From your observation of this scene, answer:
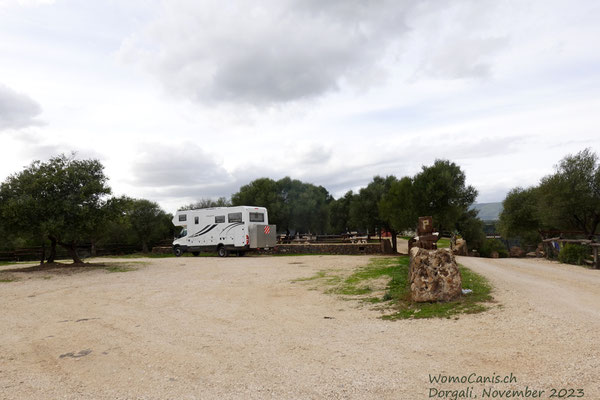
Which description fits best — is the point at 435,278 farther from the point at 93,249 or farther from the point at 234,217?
the point at 93,249

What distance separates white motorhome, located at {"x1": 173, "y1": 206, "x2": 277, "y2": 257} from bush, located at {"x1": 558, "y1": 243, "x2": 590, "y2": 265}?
54.0ft

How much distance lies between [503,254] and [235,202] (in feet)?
100

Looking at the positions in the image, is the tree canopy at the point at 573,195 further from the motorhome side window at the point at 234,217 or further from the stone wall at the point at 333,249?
the motorhome side window at the point at 234,217

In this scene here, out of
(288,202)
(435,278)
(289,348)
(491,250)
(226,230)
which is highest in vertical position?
(288,202)

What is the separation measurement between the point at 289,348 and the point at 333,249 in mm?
23260

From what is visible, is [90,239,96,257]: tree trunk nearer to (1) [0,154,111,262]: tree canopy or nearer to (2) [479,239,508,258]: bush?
(1) [0,154,111,262]: tree canopy

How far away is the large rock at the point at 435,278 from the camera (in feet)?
25.8

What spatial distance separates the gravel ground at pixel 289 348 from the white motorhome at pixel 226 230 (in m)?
16.2

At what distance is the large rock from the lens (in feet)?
25.8

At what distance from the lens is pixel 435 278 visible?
7941 millimetres

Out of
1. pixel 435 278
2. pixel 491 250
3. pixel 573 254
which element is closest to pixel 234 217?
pixel 573 254

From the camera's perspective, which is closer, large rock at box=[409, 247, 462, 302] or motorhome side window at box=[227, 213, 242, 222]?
large rock at box=[409, 247, 462, 302]

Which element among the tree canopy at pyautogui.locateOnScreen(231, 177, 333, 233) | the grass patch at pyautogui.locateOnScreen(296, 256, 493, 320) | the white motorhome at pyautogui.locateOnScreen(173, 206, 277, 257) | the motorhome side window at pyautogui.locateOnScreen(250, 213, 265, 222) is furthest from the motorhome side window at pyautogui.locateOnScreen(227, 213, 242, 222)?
the tree canopy at pyautogui.locateOnScreen(231, 177, 333, 233)

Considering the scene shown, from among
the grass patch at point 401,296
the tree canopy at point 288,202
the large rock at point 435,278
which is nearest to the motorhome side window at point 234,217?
the grass patch at point 401,296
